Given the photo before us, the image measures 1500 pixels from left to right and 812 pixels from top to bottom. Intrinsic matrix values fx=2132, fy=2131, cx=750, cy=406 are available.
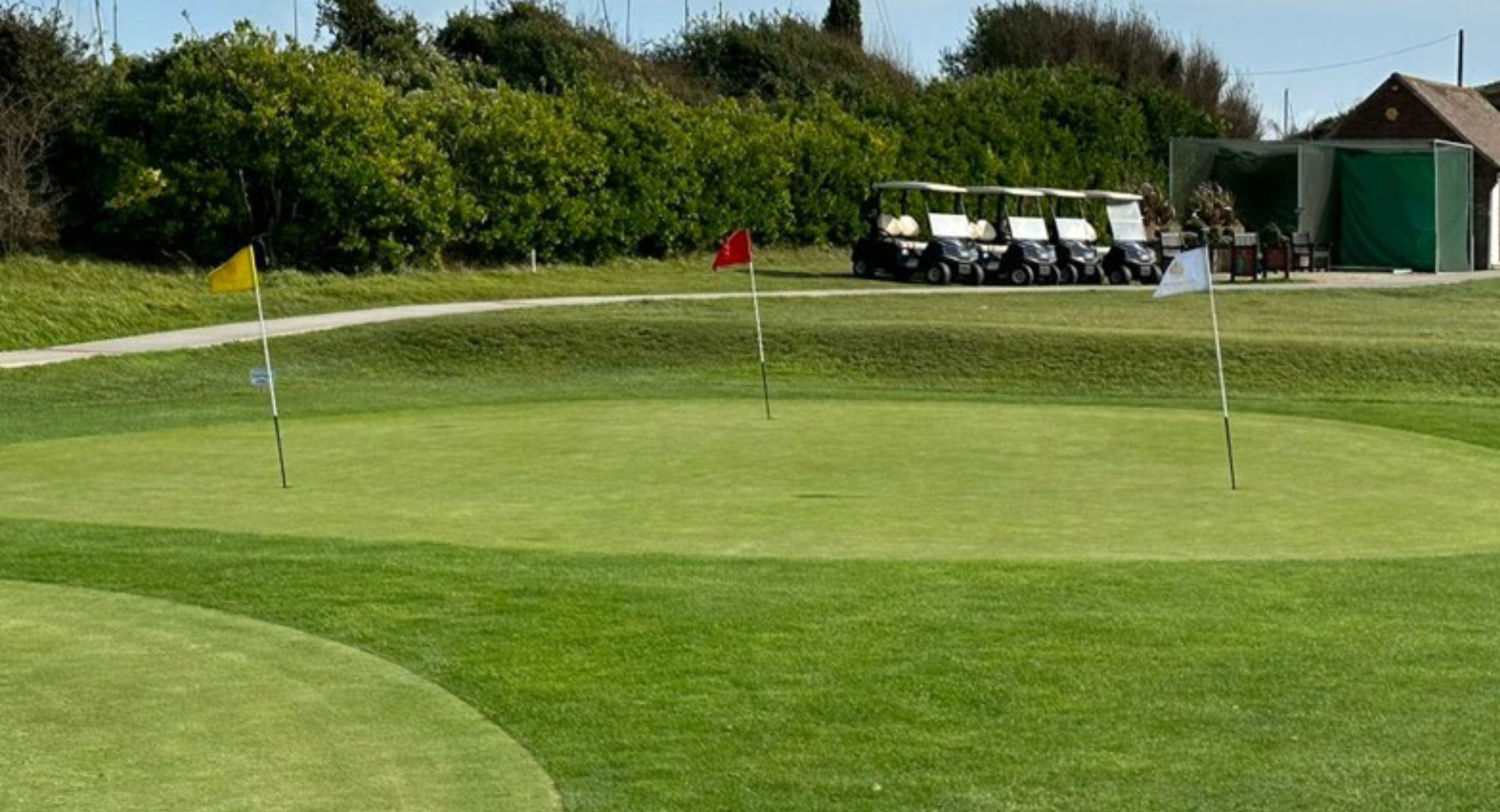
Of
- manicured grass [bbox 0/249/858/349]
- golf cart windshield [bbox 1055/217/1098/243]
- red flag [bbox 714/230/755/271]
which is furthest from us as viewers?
golf cart windshield [bbox 1055/217/1098/243]

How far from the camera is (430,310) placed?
32.3 meters

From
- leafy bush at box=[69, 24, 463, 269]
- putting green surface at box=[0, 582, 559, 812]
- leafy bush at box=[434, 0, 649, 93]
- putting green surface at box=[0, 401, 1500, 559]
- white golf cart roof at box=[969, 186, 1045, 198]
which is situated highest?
leafy bush at box=[434, 0, 649, 93]

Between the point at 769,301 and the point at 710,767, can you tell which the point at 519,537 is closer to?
the point at 710,767

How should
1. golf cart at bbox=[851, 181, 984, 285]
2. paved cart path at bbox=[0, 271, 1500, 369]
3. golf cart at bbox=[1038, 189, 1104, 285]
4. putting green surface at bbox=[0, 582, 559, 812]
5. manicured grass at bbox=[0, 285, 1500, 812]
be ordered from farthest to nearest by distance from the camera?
golf cart at bbox=[1038, 189, 1104, 285] → golf cart at bbox=[851, 181, 984, 285] → paved cart path at bbox=[0, 271, 1500, 369] → manicured grass at bbox=[0, 285, 1500, 812] → putting green surface at bbox=[0, 582, 559, 812]

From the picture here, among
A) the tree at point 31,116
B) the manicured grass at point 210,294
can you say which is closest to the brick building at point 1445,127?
the manicured grass at point 210,294

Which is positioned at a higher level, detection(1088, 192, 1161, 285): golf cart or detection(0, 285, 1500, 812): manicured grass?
detection(1088, 192, 1161, 285): golf cart

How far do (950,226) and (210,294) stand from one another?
14607mm

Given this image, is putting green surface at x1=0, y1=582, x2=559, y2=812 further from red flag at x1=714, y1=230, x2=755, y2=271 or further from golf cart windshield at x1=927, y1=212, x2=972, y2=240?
golf cart windshield at x1=927, y1=212, x2=972, y2=240

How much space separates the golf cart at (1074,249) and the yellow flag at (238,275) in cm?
2762

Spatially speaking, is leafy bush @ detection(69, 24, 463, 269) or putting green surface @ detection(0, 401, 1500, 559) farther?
leafy bush @ detection(69, 24, 463, 269)

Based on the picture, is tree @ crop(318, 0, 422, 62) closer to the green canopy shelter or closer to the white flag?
the green canopy shelter

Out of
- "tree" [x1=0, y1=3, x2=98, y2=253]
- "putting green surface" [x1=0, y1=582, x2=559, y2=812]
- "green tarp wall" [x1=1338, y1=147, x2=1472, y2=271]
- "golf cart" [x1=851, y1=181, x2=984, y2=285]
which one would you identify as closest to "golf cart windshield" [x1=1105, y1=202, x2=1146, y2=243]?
"golf cart" [x1=851, y1=181, x2=984, y2=285]

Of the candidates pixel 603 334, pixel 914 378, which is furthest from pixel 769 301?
pixel 914 378

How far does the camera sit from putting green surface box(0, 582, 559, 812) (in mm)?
6652
